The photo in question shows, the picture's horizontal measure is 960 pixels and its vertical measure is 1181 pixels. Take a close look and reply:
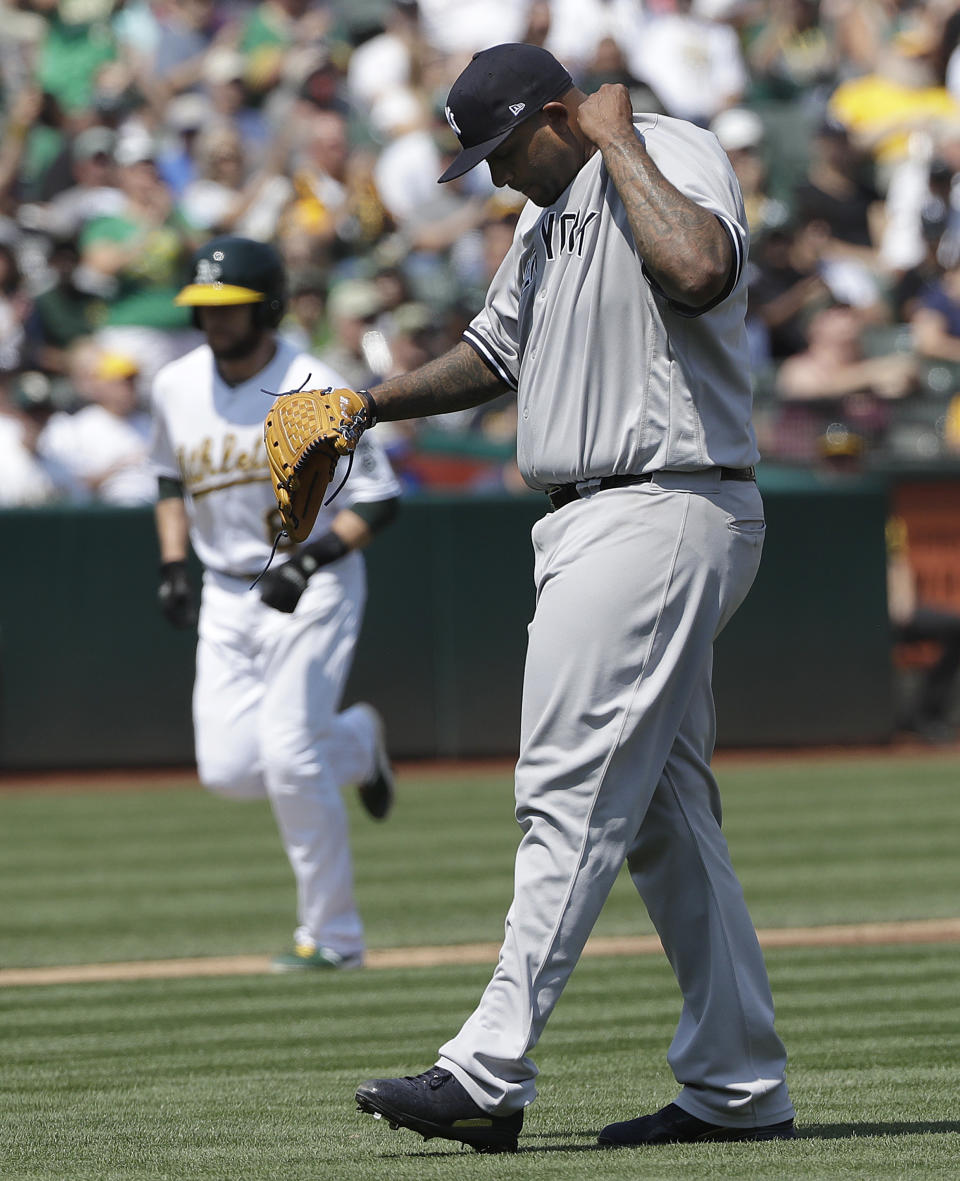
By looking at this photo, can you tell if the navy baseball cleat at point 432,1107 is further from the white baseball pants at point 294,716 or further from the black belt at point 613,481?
the white baseball pants at point 294,716

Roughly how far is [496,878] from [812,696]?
462cm

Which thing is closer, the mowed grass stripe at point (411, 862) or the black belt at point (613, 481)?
the black belt at point (613, 481)

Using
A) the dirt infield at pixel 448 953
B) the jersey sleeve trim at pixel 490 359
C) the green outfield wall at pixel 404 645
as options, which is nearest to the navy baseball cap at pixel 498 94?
the jersey sleeve trim at pixel 490 359

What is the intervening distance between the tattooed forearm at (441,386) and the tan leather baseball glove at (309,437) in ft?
0.26

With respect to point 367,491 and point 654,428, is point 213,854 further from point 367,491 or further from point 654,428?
point 654,428

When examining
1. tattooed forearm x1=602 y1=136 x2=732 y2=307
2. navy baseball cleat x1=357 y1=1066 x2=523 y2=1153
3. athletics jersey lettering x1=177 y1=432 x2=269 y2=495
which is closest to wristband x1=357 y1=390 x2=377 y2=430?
tattooed forearm x1=602 y1=136 x2=732 y2=307

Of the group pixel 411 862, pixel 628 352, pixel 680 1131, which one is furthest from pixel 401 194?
pixel 680 1131

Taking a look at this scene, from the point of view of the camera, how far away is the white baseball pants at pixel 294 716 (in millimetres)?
6797

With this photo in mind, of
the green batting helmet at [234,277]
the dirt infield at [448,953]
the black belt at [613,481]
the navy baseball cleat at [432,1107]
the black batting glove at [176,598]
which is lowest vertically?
the dirt infield at [448,953]

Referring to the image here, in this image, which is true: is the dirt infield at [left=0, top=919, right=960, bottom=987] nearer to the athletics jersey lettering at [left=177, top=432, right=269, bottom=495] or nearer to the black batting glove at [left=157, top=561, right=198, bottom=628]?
the black batting glove at [left=157, top=561, right=198, bottom=628]

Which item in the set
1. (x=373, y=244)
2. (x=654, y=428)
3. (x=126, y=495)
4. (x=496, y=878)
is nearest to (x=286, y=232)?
(x=373, y=244)

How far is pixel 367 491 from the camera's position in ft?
22.9

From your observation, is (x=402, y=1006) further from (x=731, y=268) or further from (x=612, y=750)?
(x=731, y=268)

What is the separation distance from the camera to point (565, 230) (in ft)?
12.8
